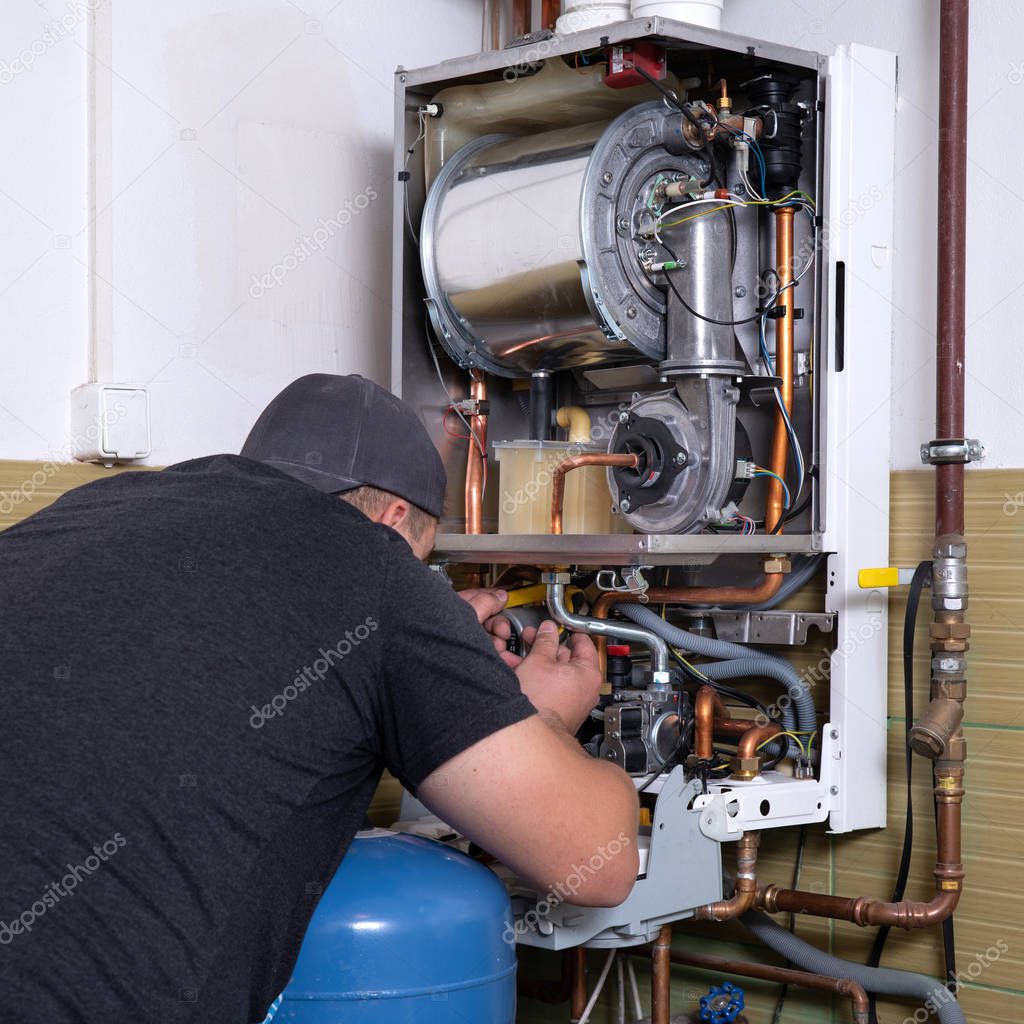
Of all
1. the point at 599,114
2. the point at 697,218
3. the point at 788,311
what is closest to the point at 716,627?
the point at 788,311

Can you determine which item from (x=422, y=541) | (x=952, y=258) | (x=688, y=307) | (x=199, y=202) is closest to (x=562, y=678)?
(x=422, y=541)

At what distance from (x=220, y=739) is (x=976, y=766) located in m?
1.24

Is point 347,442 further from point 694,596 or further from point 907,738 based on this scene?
point 907,738

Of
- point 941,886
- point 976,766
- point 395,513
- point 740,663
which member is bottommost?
point 941,886

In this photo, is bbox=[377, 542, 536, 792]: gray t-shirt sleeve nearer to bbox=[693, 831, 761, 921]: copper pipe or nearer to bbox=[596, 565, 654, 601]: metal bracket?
bbox=[596, 565, 654, 601]: metal bracket

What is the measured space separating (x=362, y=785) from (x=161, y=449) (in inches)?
34.6

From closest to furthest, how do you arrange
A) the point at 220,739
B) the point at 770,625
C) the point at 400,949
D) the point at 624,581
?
the point at 220,739
the point at 400,949
the point at 624,581
the point at 770,625

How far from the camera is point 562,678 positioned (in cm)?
145

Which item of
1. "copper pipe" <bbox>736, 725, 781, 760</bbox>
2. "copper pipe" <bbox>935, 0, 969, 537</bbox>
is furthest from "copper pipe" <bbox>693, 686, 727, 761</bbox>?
"copper pipe" <bbox>935, 0, 969, 537</bbox>

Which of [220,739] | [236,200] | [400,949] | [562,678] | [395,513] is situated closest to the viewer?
[220,739]

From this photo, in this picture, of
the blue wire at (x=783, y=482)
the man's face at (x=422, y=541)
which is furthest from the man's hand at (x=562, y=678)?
the blue wire at (x=783, y=482)

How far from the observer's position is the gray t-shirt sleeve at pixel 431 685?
1.08 m

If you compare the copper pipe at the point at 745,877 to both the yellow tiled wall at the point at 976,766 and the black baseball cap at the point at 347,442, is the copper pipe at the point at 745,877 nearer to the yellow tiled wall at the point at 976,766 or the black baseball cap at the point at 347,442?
the yellow tiled wall at the point at 976,766

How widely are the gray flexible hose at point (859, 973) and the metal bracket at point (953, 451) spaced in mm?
745
